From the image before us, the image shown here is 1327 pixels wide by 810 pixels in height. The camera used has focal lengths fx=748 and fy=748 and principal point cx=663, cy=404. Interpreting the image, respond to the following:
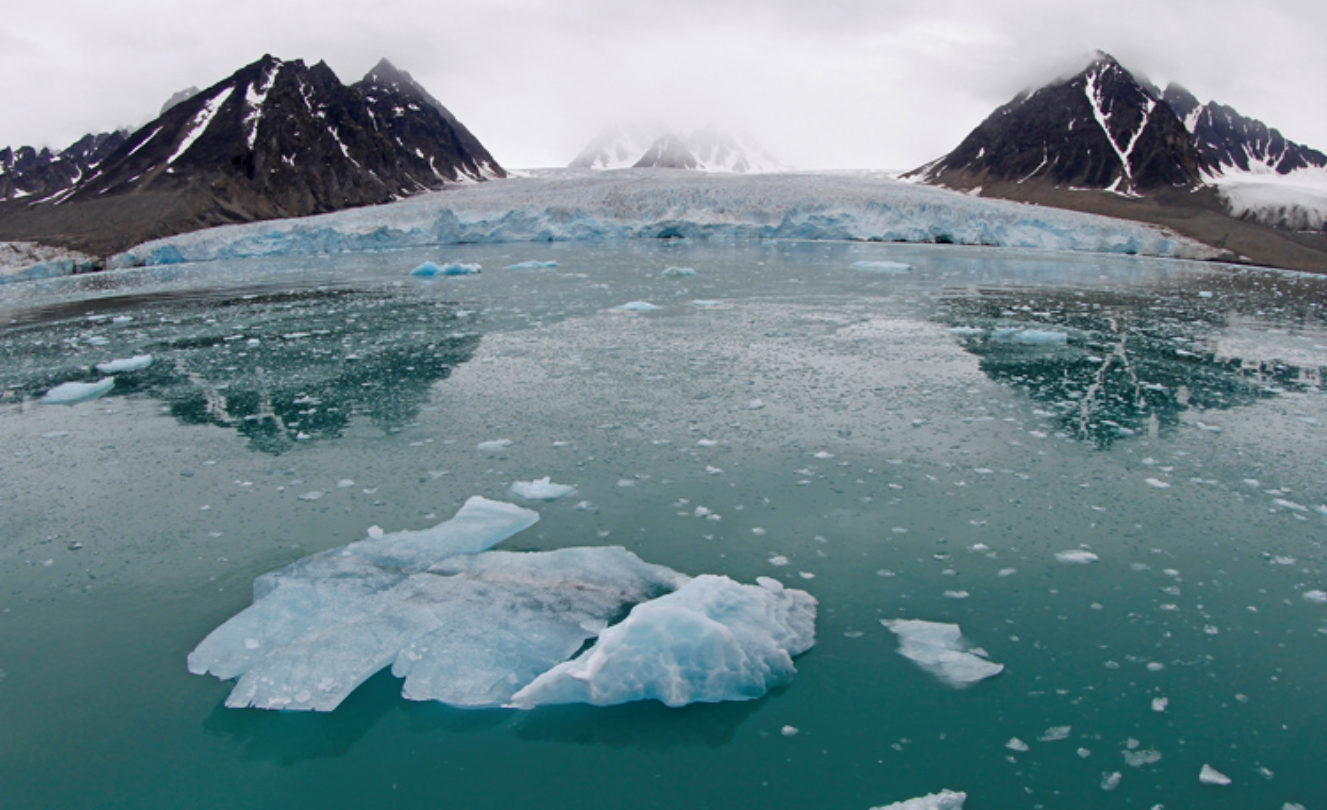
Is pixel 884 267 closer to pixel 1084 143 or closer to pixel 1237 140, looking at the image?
pixel 1084 143

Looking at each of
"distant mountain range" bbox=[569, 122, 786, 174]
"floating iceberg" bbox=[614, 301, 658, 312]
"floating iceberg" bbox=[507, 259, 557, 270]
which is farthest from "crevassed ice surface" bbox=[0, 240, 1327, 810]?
"distant mountain range" bbox=[569, 122, 786, 174]

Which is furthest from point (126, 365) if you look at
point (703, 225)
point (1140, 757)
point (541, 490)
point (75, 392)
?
point (703, 225)

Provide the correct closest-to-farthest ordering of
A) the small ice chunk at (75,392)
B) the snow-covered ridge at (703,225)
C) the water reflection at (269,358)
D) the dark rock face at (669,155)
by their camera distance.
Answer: the water reflection at (269,358)
the small ice chunk at (75,392)
the snow-covered ridge at (703,225)
the dark rock face at (669,155)

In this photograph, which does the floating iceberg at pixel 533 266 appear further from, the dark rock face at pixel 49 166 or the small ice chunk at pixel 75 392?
the dark rock face at pixel 49 166

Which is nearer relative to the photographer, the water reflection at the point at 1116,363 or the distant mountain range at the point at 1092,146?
the water reflection at the point at 1116,363

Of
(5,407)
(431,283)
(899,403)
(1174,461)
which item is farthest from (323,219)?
(1174,461)

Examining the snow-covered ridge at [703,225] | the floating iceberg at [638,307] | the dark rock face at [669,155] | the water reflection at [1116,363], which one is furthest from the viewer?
the dark rock face at [669,155]

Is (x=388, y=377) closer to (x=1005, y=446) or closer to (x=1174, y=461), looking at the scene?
(x=1005, y=446)

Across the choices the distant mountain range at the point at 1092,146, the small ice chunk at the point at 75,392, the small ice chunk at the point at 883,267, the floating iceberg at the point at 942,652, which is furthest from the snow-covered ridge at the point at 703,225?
the distant mountain range at the point at 1092,146
